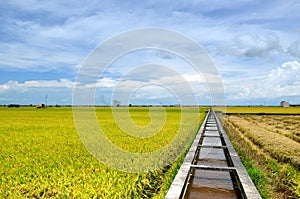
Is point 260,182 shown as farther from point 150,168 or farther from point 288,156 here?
point 288,156

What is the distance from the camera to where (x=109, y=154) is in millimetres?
6605

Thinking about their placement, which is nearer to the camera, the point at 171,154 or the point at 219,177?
the point at 219,177

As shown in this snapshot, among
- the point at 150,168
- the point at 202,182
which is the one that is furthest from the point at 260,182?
the point at 150,168

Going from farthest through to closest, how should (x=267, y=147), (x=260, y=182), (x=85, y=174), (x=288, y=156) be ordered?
1. (x=267, y=147)
2. (x=288, y=156)
3. (x=260, y=182)
4. (x=85, y=174)

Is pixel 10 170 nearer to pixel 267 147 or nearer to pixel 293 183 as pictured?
pixel 293 183

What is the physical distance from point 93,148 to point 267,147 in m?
5.29

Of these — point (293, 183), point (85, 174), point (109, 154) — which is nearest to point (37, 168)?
point (85, 174)

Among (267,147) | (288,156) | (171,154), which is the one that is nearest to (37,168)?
(171,154)

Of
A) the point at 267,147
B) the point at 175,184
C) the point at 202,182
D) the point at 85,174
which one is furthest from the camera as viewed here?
the point at 267,147

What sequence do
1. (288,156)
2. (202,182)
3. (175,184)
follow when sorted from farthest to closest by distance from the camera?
(288,156) → (202,182) → (175,184)

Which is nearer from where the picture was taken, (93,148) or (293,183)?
(293,183)

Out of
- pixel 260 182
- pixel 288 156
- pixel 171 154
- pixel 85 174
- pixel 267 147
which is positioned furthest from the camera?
pixel 267 147

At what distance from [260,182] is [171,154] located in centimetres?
243

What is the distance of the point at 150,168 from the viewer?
5207mm
